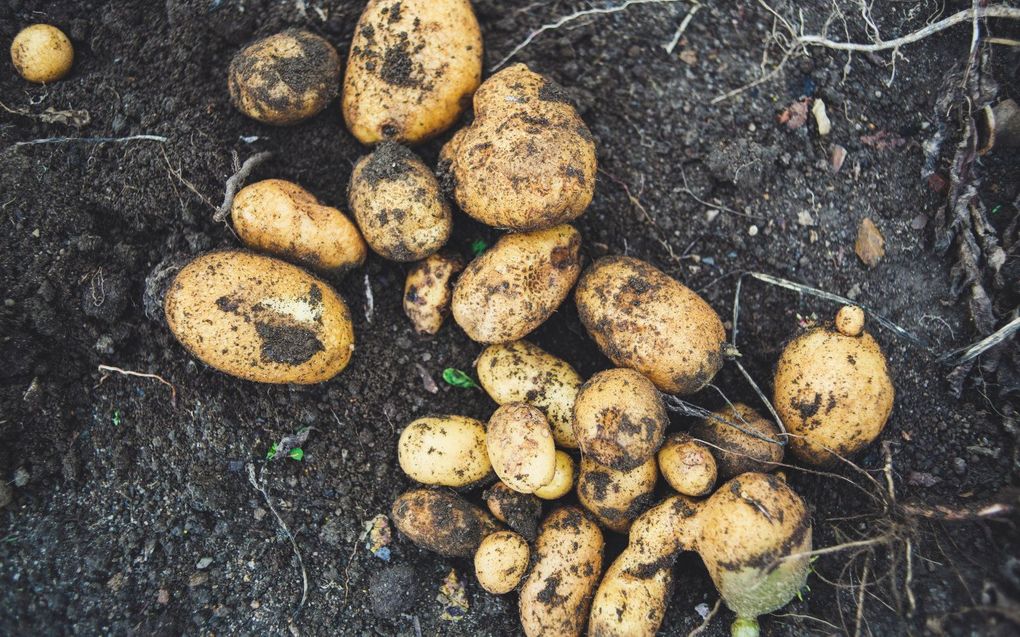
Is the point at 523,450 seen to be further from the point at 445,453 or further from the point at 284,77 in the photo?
the point at 284,77

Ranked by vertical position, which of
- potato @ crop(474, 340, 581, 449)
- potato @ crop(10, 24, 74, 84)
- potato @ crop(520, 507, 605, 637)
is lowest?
potato @ crop(520, 507, 605, 637)

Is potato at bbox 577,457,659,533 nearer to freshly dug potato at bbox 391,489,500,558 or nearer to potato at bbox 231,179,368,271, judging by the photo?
freshly dug potato at bbox 391,489,500,558

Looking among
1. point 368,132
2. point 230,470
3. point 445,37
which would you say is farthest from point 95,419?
point 445,37

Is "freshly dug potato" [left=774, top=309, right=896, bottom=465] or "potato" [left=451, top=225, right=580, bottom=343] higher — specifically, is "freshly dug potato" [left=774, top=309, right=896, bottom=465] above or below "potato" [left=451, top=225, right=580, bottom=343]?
below

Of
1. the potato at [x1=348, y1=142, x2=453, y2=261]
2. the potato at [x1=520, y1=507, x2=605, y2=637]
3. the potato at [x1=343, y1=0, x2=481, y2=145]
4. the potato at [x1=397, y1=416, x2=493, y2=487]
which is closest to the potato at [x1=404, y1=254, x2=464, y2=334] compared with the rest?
the potato at [x1=348, y1=142, x2=453, y2=261]

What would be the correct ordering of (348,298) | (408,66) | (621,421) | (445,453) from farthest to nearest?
(348,298), (408,66), (445,453), (621,421)

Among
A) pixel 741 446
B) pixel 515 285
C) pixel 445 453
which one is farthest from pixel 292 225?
pixel 741 446
